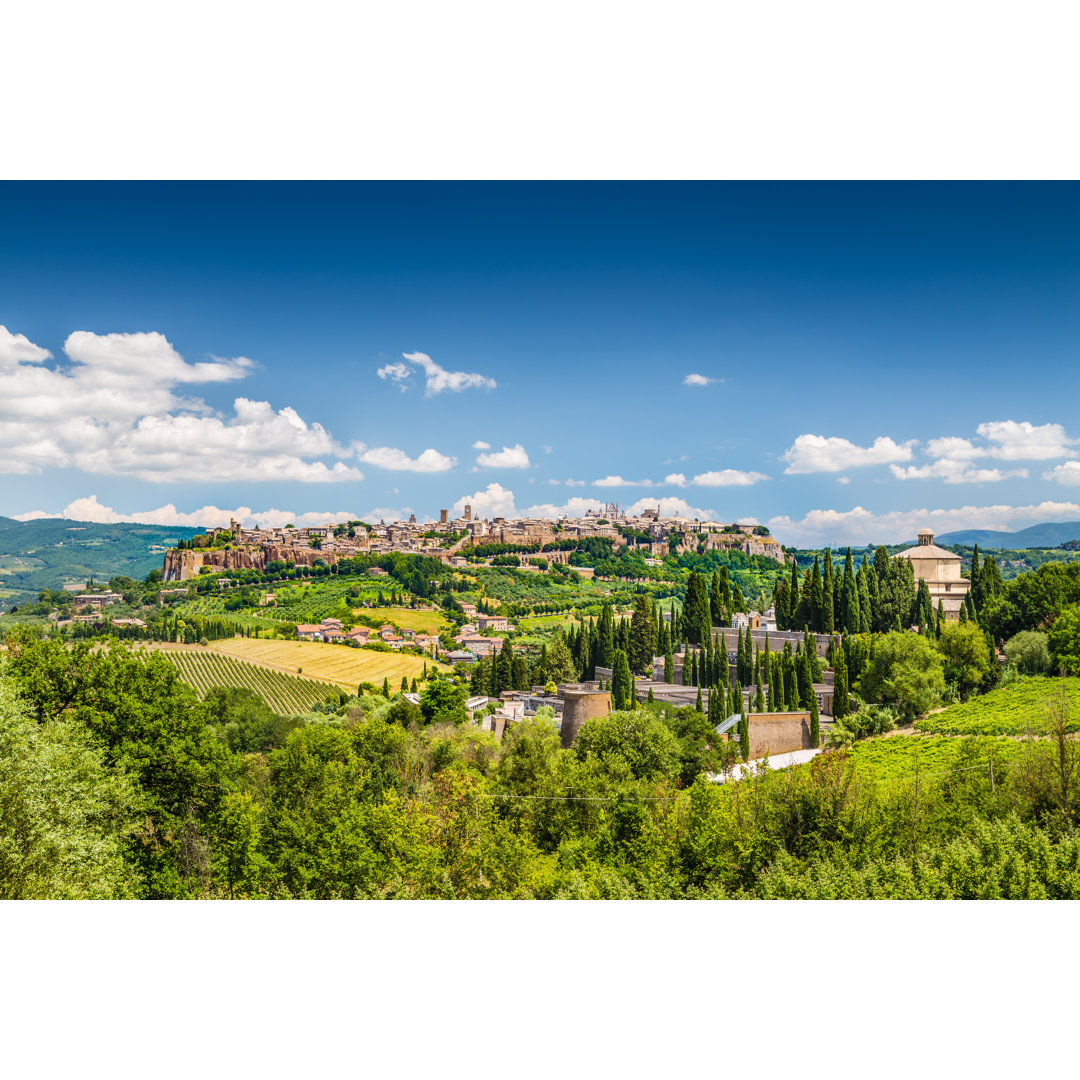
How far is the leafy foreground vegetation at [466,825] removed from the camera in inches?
192

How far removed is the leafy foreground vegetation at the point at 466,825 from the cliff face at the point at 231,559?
1695 centimetres

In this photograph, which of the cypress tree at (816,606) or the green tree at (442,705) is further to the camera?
the cypress tree at (816,606)

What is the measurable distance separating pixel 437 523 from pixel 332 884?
22.0m

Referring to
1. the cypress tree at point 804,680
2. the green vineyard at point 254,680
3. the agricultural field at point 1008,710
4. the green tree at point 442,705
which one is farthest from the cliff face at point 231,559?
the agricultural field at point 1008,710

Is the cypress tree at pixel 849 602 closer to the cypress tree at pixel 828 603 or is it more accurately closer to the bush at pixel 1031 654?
the cypress tree at pixel 828 603

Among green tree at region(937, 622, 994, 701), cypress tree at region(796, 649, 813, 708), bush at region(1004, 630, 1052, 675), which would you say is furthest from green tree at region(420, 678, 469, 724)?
bush at region(1004, 630, 1052, 675)

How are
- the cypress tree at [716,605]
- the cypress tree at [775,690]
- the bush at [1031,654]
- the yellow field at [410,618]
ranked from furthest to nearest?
the yellow field at [410,618] < the cypress tree at [716,605] < the cypress tree at [775,690] < the bush at [1031,654]

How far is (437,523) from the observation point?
27.6 metres

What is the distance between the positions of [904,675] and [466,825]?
29.8 ft

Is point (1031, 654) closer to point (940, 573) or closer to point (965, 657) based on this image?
A: point (965, 657)

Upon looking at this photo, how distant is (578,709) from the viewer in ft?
40.8

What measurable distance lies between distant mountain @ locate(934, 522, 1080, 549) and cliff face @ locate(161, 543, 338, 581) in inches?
838

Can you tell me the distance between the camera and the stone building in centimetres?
1574

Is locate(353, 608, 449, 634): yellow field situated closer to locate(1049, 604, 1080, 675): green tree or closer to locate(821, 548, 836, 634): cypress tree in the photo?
locate(821, 548, 836, 634): cypress tree
